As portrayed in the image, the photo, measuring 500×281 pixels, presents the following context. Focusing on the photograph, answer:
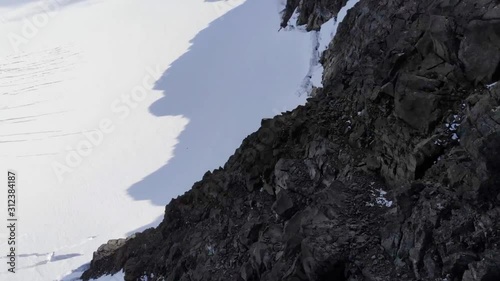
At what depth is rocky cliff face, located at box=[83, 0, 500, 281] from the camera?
30.5 feet

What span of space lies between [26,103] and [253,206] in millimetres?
52589

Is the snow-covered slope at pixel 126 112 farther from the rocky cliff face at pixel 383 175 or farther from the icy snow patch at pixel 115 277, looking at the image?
the rocky cliff face at pixel 383 175

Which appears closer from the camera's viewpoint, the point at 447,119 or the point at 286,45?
the point at 447,119

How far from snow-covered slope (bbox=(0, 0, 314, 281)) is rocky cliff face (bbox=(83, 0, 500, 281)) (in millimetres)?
16154

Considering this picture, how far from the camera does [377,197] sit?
12000 mm

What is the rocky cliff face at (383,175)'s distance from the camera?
9.28m

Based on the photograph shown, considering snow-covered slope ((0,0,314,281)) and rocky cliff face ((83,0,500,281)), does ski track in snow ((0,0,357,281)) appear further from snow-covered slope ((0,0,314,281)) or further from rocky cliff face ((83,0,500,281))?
rocky cliff face ((83,0,500,281))

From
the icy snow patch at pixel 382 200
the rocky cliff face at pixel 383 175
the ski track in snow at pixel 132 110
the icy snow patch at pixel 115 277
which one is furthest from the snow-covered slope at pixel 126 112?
the icy snow patch at pixel 382 200

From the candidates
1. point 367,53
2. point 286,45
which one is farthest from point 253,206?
point 286,45

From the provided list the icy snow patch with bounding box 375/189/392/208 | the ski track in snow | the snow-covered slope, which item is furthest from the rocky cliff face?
the snow-covered slope

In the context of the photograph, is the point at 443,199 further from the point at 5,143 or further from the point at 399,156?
the point at 5,143

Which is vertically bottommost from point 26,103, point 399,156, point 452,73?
point 399,156

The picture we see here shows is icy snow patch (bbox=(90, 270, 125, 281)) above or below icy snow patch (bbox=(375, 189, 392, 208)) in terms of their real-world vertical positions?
above

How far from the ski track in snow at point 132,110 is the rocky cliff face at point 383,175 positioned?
9.64 meters
